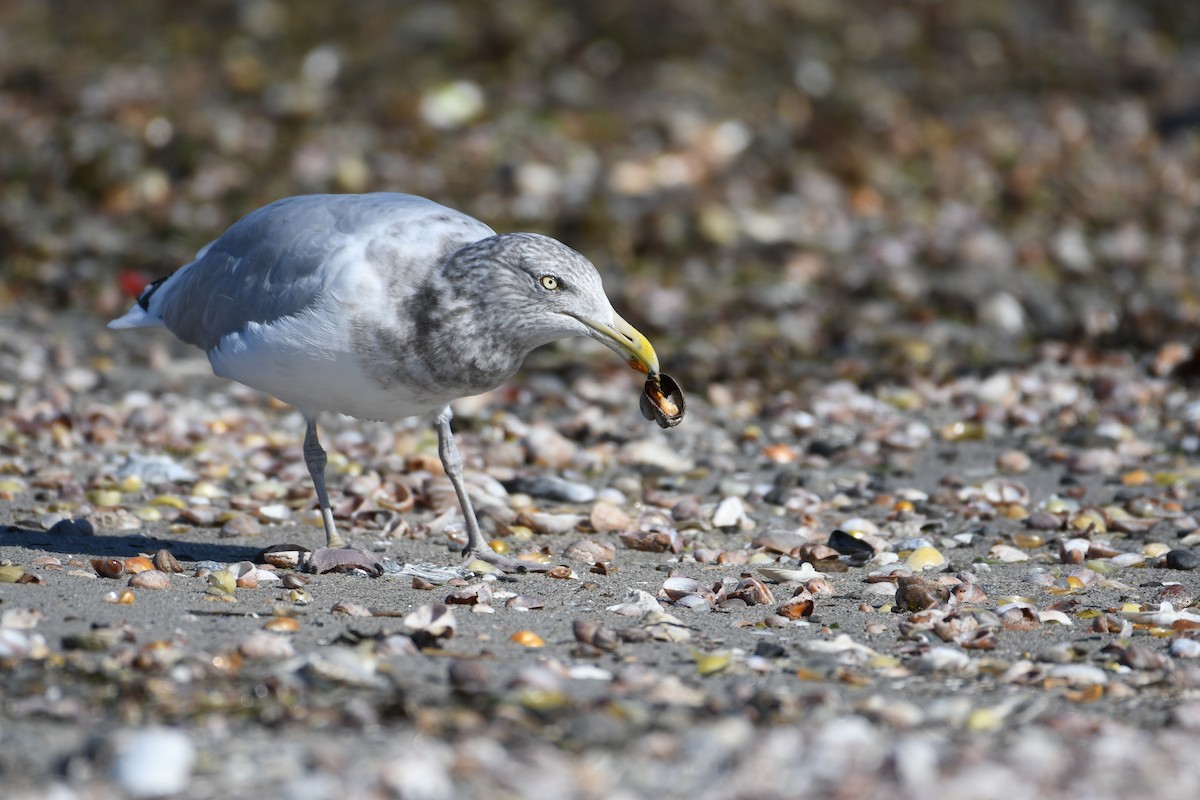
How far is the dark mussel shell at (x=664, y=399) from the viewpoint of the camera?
521cm

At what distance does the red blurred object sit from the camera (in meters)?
9.40

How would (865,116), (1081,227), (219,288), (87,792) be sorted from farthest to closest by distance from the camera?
1. (865,116)
2. (1081,227)
3. (219,288)
4. (87,792)

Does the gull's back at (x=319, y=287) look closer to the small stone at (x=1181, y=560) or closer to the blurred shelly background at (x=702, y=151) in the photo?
the small stone at (x=1181, y=560)

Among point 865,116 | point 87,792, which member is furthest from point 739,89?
point 87,792

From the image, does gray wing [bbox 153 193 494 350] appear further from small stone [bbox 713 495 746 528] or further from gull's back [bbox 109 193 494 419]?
small stone [bbox 713 495 746 528]

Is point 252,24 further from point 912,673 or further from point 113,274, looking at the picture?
point 912,673

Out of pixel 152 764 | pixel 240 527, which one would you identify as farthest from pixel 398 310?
pixel 152 764

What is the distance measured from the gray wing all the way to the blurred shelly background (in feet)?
11.1

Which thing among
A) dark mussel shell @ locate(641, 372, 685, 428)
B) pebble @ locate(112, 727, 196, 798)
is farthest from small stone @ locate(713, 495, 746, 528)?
pebble @ locate(112, 727, 196, 798)

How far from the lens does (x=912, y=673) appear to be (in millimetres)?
4012

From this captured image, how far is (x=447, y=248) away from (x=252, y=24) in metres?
8.45

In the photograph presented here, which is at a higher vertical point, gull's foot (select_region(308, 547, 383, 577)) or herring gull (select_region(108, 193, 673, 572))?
herring gull (select_region(108, 193, 673, 572))

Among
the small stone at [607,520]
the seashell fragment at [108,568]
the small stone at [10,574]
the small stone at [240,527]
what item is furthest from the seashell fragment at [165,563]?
the small stone at [607,520]

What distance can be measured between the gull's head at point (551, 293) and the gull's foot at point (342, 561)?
98 cm
